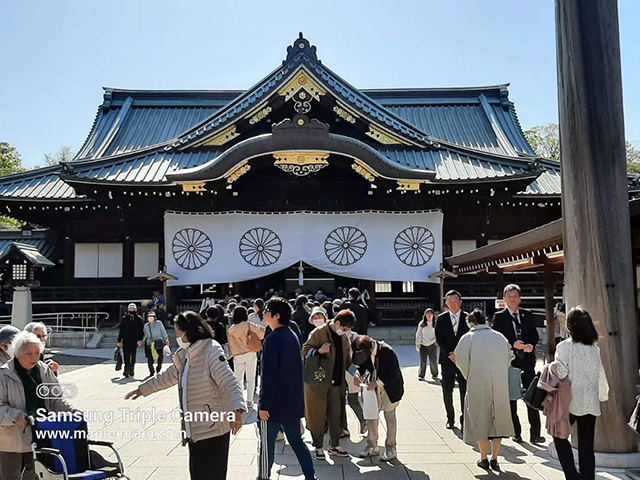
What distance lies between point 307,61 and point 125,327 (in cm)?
1013

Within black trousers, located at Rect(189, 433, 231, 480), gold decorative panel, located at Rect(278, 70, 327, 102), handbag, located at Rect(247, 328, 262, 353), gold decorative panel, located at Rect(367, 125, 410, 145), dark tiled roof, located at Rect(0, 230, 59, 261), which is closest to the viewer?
black trousers, located at Rect(189, 433, 231, 480)

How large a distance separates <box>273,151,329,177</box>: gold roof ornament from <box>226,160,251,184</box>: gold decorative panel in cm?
85

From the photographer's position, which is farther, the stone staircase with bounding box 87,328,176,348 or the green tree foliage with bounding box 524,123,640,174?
the green tree foliage with bounding box 524,123,640,174

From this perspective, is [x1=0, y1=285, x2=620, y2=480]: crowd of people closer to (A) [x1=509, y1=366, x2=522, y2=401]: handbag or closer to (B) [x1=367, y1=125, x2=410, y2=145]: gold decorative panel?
(A) [x1=509, y1=366, x2=522, y2=401]: handbag

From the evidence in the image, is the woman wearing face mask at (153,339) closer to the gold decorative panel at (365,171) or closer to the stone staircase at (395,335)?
the stone staircase at (395,335)

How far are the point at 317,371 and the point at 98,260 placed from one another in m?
13.6

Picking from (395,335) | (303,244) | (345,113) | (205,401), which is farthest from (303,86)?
(205,401)

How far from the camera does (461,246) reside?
16859mm

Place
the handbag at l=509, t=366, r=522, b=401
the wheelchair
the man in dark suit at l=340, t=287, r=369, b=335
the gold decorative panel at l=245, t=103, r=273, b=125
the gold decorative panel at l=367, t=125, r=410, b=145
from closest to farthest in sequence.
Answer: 1. the wheelchair
2. the handbag at l=509, t=366, r=522, b=401
3. the man in dark suit at l=340, t=287, r=369, b=335
4. the gold decorative panel at l=245, t=103, r=273, b=125
5. the gold decorative panel at l=367, t=125, r=410, b=145

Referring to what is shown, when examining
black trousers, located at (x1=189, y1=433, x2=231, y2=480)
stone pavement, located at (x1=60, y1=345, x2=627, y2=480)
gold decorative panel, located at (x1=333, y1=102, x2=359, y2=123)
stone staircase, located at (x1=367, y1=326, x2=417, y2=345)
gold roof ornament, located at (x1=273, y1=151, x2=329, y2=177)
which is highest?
gold decorative panel, located at (x1=333, y1=102, x2=359, y2=123)

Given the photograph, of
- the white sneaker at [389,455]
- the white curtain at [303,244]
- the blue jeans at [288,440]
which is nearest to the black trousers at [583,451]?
the white sneaker at [389,455]

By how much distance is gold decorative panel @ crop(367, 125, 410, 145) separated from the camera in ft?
54.3

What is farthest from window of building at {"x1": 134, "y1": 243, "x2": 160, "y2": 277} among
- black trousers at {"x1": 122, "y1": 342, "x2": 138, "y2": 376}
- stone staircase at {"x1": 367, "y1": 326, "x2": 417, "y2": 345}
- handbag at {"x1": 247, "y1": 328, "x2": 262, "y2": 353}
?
handbag at {"x1": 247, "y1": 328, "x2": 262, "y2": 353}

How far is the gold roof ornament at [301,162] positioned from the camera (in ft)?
49.2
